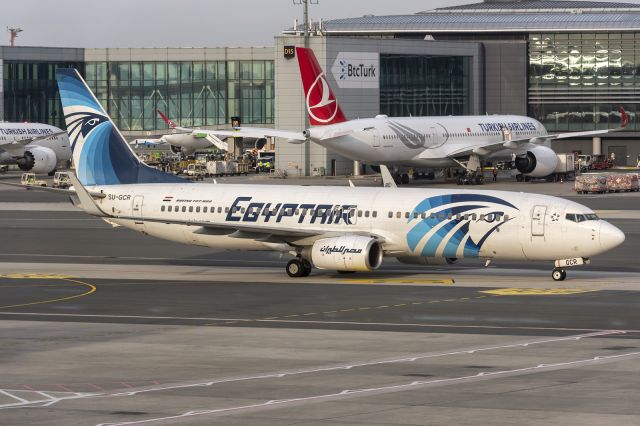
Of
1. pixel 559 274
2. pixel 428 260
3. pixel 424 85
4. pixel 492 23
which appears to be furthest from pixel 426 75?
pixel 559 274

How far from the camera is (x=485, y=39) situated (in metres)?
174

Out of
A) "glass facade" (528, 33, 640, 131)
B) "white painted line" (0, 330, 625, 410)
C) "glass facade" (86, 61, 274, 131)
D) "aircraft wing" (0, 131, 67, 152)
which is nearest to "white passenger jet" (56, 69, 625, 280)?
"white painted line" (0, 330, 625, 410)

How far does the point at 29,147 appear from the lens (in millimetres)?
145250

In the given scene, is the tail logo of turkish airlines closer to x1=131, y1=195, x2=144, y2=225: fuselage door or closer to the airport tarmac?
the airport tarmac

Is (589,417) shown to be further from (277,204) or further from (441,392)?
(277,204)

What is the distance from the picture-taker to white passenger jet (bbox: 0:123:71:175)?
143625 millimetres

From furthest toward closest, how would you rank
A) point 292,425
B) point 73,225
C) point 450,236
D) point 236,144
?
1. point 236,144
2. point 73,225
3. point 450,236
4. point 292,425

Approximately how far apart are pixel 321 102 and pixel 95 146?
179 feet

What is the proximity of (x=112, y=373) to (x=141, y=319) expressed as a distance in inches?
428

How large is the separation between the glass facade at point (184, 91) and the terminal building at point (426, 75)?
14 centimetres

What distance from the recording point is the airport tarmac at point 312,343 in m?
28.6

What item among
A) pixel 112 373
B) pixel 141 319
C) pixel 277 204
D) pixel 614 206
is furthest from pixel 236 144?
pixel 112 373

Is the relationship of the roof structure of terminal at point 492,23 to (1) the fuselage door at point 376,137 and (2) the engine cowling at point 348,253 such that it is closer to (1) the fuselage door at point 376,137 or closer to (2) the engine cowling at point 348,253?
(1) the fuselage door at point 376,137

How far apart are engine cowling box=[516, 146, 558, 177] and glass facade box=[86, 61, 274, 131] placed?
59.0 m
